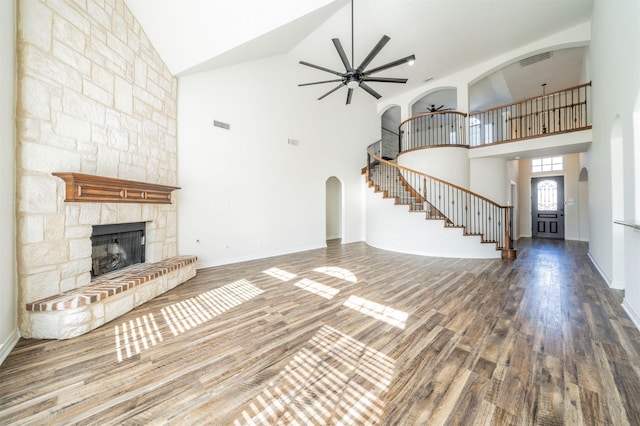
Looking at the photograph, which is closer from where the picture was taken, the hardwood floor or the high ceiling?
the hardwood floor

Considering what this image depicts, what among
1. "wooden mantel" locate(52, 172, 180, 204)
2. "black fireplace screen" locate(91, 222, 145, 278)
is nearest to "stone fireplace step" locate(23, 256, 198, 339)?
"black fireplace screen" locate(91, 222, 145, 278)

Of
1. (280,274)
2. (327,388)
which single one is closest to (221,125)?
(280,274)

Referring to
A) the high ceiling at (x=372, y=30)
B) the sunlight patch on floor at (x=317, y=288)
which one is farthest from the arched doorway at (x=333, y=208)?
the sunlight patch on floor at (x=317, y=288)

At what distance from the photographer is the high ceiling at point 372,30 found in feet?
12.0

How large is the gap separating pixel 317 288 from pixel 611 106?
490 centimetres

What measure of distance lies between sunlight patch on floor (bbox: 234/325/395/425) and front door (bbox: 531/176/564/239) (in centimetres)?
1056

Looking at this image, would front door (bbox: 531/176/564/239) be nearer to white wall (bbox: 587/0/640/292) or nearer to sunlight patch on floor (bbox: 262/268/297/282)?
white wall (bbox: 587/0/640/292)

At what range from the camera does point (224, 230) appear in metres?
4.85

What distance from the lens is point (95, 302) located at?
231cm

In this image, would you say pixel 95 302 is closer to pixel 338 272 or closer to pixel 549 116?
pixel 338 272

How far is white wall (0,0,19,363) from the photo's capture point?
6.32ft

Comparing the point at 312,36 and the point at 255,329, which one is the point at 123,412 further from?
the point at 312,36

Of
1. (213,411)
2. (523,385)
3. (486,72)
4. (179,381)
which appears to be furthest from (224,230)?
(486,72)

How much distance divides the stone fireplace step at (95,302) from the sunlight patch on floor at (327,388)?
200cm
